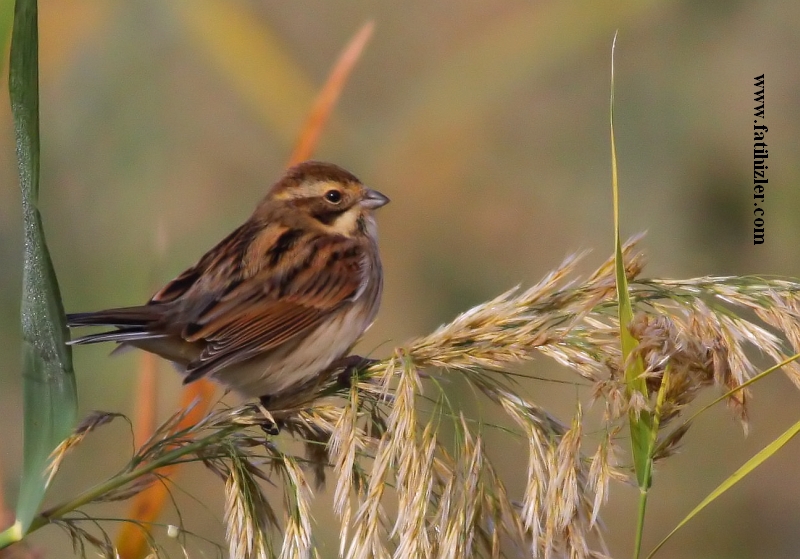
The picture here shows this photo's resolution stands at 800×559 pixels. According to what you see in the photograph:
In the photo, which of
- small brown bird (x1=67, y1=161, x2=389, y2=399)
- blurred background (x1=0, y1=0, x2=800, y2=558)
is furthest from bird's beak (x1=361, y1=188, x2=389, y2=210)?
blurred background (x1=0, y1=0, x2=800, y2=558)

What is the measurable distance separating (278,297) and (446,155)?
1.44 meters

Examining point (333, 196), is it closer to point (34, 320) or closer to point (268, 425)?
point (268, 425)

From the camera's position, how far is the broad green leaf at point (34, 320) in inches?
47.4

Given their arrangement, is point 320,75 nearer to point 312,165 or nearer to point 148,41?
point 148,41

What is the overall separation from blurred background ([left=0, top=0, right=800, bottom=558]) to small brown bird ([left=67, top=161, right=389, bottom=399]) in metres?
0.50

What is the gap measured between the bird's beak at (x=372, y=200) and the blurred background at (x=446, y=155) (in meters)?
0.56

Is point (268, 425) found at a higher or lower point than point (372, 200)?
lower

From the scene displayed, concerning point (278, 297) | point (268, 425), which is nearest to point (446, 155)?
point (278, 297)

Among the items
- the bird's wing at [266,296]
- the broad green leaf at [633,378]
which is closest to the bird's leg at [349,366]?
the bird's wing at [266,296]

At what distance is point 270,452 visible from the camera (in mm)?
1408

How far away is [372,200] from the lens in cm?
248

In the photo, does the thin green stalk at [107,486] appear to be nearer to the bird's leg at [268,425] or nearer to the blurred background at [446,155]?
the bird's leg at [268,425]

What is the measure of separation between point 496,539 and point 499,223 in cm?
205

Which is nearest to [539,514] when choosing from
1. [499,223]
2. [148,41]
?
[499,223]
